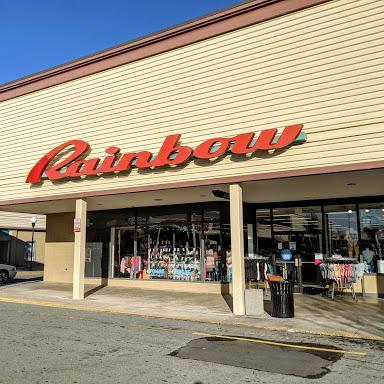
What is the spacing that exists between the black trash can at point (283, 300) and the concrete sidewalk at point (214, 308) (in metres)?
0.25

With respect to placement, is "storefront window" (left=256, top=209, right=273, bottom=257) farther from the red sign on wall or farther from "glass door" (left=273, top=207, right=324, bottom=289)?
the red sign on wall

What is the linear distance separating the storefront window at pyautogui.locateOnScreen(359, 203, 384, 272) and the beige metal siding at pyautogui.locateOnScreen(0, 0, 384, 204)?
5726 millimetres

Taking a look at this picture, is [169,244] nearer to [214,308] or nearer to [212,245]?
[212,245]

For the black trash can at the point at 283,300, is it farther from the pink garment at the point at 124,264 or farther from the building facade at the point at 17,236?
the building facade at the point at 17,236

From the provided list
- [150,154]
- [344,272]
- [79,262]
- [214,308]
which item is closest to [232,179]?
[150,154]

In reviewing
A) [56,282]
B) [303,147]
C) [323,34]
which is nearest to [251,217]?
[303,147]

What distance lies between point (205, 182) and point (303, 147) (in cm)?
299

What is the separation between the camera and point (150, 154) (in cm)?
1383

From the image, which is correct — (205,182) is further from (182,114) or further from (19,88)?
(19,88)

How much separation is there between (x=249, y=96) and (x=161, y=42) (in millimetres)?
3972

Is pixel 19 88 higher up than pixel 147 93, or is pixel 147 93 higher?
pixel 19 88

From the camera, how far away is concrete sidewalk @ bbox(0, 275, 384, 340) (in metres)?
9.95

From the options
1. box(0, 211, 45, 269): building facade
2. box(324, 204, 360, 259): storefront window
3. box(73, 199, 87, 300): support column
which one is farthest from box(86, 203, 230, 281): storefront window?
box(0, 211, 45, 269): building facade

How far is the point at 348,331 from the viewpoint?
9.38 m
